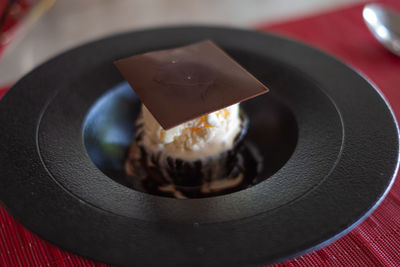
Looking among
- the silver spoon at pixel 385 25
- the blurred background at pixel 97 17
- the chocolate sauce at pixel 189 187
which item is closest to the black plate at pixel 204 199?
the chocolate sauce at pixel 189 187

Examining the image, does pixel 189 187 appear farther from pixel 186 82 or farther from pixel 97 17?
pixel 97 17

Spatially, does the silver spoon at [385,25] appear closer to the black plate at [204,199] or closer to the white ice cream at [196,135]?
the black plate at [204,199]

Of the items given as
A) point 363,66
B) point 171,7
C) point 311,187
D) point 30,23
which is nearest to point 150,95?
point 311,187

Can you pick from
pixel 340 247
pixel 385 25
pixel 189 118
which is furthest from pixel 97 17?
pixel 340 247

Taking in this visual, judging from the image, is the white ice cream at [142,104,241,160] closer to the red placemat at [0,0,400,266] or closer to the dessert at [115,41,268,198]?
the dessert at [115,41,268,198]

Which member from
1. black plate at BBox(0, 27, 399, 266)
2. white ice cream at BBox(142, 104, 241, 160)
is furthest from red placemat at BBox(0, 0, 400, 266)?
white ice cream at BBox(142, 104, 241, 160)
